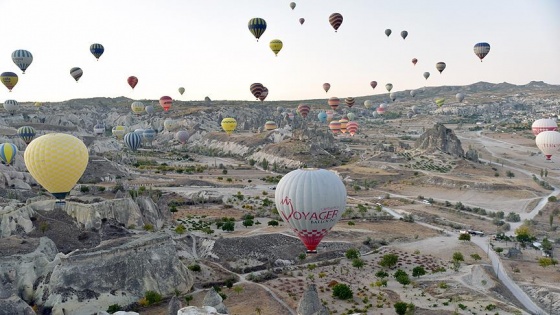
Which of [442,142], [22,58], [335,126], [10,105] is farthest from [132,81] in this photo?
[442,142]

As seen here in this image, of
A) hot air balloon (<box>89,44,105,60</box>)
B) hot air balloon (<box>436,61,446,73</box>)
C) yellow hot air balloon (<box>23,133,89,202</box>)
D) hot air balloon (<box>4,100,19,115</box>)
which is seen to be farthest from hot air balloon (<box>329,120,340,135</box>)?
yellow hot air balloon (<box>23,133,89,202</box>)

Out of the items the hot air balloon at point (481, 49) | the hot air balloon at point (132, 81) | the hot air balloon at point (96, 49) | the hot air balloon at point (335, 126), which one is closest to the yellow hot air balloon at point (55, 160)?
the hot air balloon at point (96, 49)

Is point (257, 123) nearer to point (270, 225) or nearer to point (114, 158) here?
point (114, 158)

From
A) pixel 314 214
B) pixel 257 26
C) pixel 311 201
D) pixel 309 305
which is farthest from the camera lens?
pixel 257 26

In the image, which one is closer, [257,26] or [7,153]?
[7,153]

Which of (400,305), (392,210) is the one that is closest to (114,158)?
(392,210)

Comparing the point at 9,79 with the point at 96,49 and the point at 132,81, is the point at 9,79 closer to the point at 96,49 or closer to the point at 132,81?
the point at 96,49
